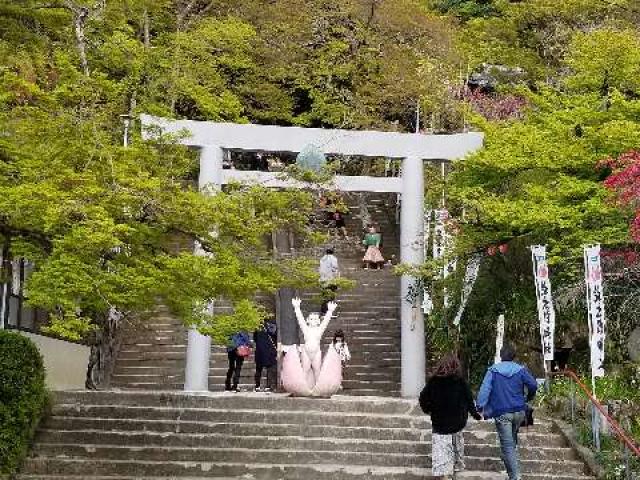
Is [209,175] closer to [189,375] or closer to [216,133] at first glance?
[216,133]

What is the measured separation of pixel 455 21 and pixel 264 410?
2224 cm

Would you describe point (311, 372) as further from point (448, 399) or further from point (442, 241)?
point (442, 241)

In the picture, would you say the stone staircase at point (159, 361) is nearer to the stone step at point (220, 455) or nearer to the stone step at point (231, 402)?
the stone step at point (231, 402)

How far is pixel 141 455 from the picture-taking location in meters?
10.5

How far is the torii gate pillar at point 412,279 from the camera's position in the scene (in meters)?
16.2

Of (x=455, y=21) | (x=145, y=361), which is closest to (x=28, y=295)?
(x=145, y=361)

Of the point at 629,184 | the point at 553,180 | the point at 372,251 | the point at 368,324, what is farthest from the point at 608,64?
the point at 372,251

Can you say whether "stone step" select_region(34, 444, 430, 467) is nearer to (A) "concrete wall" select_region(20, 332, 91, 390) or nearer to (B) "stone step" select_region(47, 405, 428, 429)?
(B) "stone step" select_region(47, 405, 428, 429)

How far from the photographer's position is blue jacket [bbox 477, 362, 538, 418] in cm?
889

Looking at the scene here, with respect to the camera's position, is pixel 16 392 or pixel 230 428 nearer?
pixel 16 392

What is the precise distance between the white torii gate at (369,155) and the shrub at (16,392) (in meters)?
5.83

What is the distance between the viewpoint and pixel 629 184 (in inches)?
483

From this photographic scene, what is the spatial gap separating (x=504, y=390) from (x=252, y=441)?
11.3 ft

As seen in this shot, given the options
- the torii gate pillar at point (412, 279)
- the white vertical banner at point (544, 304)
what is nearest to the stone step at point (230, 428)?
the white vertical banner at point (544, 304)
